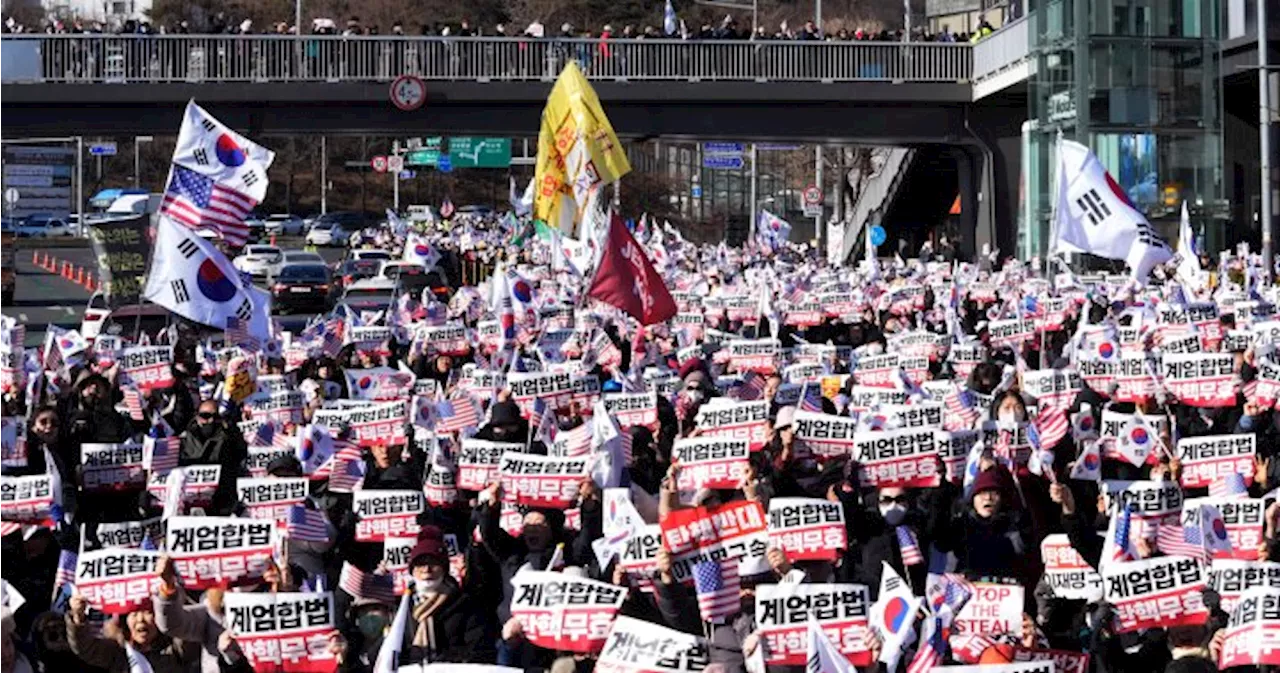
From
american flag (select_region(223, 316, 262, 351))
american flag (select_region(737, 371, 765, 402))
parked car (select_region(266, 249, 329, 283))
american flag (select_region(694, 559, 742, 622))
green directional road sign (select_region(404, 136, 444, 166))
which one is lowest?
american flag (select_region(694, 559, 742, 622))

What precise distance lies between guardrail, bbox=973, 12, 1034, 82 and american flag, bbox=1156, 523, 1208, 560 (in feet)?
123

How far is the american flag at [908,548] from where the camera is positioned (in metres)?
13.0

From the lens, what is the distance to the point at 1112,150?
48625 millimetres

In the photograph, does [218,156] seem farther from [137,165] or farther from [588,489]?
[137,165]

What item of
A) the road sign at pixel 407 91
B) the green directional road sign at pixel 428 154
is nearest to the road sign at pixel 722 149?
the green directional road sign at pixel 428 154

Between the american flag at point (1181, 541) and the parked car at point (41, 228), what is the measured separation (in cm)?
8651

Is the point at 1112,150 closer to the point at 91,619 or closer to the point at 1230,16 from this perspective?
the point at 1230,16

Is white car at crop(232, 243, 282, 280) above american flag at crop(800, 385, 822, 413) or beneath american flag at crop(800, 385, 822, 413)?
above

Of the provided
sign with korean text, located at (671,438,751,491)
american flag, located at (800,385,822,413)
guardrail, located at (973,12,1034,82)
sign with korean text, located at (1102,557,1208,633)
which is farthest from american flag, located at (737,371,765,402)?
guardrail, located at (973,12,1034,82)

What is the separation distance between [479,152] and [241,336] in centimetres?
5184

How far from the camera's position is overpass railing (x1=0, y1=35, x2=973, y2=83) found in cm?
5081

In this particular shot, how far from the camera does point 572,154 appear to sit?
92.1ft

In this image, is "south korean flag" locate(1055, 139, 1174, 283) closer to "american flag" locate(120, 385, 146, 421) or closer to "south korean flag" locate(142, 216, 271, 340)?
"south korean flag" locate(142, 216, 271, 340)

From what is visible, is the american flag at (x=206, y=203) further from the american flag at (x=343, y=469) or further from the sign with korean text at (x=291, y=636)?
the sign with korean text at (x=291, y=636)
